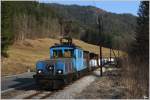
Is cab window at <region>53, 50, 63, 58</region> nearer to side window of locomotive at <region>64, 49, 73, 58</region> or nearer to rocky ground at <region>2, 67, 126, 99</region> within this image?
side window of locomotive at <region>64, 49, 73, 58</region>

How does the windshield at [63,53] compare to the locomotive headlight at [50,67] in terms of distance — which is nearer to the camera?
the locomotive headlight at [50,67]

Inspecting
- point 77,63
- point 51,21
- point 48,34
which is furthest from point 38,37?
point 77,63

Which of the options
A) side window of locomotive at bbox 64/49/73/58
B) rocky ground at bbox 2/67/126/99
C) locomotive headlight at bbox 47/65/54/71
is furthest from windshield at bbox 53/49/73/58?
locomotive headlight at bbox 47/65/54/71

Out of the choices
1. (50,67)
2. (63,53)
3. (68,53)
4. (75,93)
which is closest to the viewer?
(75,93)

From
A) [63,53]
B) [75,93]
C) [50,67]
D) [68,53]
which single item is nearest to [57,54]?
[63,53]

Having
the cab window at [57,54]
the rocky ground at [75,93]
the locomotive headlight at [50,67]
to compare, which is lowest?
the rocky ground at [75,93]

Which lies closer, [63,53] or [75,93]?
[75,93]

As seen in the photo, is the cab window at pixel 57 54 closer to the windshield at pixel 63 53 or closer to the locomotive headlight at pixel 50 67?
the windshield at pixel 63 53

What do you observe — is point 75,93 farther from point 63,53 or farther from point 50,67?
point 63,53

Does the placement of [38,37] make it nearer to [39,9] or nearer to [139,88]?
[39,9]

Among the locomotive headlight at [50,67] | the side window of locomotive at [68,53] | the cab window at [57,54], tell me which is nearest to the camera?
the locomotive headlight at [50,67]

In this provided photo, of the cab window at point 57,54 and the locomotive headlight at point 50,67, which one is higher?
the cab window at point 57,54

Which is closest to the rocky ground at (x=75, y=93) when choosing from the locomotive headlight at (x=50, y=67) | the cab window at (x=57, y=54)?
the locomotive headlight at (x=50, y=67)

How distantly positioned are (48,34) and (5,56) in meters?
98.7
